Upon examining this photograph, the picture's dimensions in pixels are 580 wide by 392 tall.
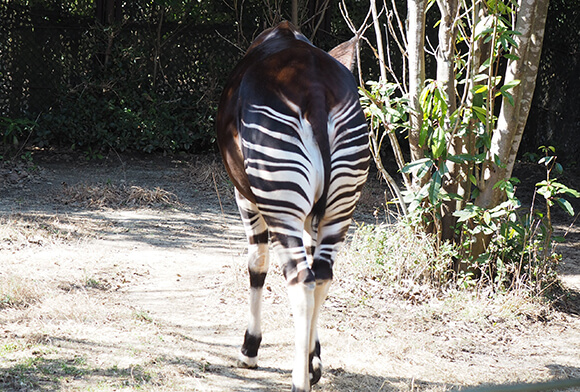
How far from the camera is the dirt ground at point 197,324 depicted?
329 centimetres

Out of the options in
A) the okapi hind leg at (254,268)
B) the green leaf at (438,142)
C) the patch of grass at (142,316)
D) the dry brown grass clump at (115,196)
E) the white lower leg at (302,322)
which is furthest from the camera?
the dry brown grass clump at (115,196)

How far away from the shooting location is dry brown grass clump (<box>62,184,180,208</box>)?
273 inches

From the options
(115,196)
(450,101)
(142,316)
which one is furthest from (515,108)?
(115,196)

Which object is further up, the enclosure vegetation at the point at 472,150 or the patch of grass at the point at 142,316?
the enclosure vegetation at the point at 472,150

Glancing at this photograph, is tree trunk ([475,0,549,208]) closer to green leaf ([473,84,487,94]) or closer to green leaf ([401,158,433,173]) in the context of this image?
green leaf ([473,84,487,94])

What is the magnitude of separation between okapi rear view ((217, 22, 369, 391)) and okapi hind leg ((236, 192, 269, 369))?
0.83 feet

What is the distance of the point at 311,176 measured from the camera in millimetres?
2730

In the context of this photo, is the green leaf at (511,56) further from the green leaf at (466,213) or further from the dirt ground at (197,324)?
the dirt ground at (197,324)

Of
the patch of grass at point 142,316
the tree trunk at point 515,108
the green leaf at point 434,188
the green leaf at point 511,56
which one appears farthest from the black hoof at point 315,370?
the green leaf at point 511,56

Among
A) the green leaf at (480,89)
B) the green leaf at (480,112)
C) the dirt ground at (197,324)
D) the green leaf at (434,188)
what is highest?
the green leaf at (480,89)

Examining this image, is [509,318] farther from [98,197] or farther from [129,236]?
[98,197]

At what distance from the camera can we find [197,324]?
4.05 metres

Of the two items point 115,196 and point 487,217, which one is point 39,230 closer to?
point 115,196

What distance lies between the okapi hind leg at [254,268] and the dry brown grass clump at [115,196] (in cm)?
377
